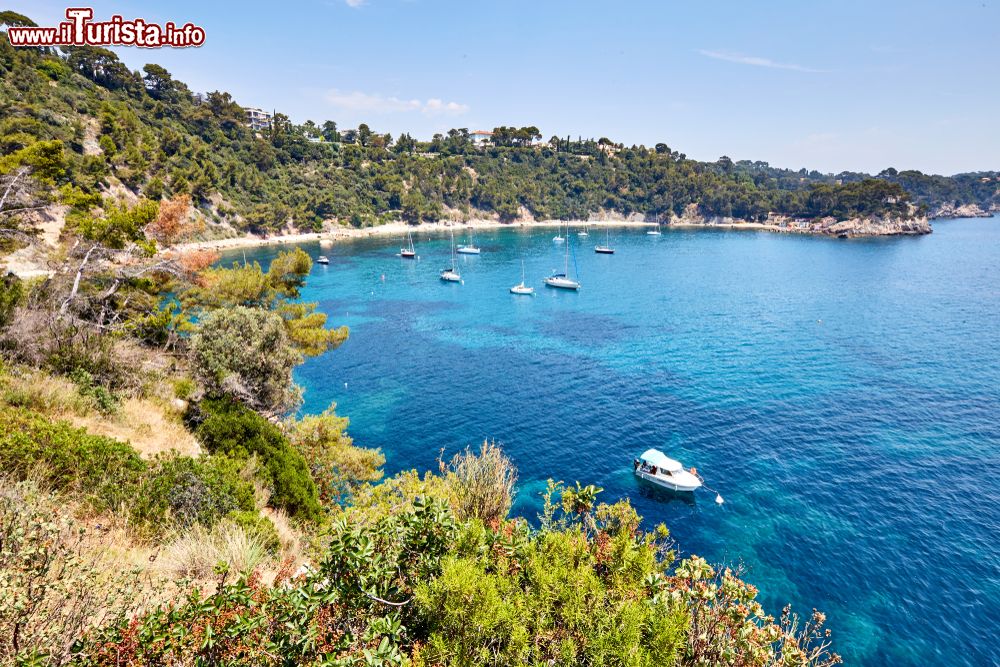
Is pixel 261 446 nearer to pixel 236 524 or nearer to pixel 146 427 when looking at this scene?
pixel 146 427

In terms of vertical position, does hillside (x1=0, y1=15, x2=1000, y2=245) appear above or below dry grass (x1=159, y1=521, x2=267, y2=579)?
above

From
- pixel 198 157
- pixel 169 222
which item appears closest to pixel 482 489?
pixel 169 222

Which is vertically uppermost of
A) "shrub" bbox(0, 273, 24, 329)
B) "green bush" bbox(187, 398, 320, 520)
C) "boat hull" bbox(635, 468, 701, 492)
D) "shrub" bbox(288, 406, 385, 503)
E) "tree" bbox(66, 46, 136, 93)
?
"tree" bbox(66, 46, 136, 93)

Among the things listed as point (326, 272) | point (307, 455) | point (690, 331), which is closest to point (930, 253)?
point (690, 331)

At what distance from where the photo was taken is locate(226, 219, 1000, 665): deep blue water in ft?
78.0

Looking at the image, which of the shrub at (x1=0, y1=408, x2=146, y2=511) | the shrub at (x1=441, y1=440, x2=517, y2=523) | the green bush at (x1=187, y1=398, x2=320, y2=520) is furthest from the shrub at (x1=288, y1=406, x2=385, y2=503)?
the shrub at (x1=0, y1=408, x2=146, y2=511)

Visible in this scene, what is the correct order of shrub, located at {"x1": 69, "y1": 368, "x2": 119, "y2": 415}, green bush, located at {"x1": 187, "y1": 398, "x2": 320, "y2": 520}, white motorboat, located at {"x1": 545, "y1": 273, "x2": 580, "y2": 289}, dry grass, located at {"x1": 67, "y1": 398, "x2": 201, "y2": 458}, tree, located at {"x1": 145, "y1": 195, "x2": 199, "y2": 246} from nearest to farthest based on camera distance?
dry grass, located at {"x1": 67, "y1": 398, "x2": 201, "y2": 458} < shrub, located at {"x1": 69, "y1": 368, "x2": 119, "y2": 415} < green bush, located at {"x1": 187, "y1": 398, "x2": 320, "y2": 520} < tree, located at {"x1": 145, "y1": 195, "x2": 199, "y2": 246} < white motorboat, located at {"x1": 545, "y1": 273, "x2": 580, "y2": 289}

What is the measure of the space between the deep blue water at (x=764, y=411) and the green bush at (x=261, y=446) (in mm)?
12630

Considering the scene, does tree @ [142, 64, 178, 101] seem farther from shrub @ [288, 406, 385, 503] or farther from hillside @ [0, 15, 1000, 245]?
shrub @ [288, 406, 385, 503]

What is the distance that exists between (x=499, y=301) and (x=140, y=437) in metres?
64.6

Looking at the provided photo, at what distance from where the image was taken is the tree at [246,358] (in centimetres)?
2202

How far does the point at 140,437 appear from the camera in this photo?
1817cm

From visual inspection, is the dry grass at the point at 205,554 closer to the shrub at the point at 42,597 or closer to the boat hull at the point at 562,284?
the shrub at the point at 42,597

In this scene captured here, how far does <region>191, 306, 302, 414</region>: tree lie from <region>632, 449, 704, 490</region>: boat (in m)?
22.0
